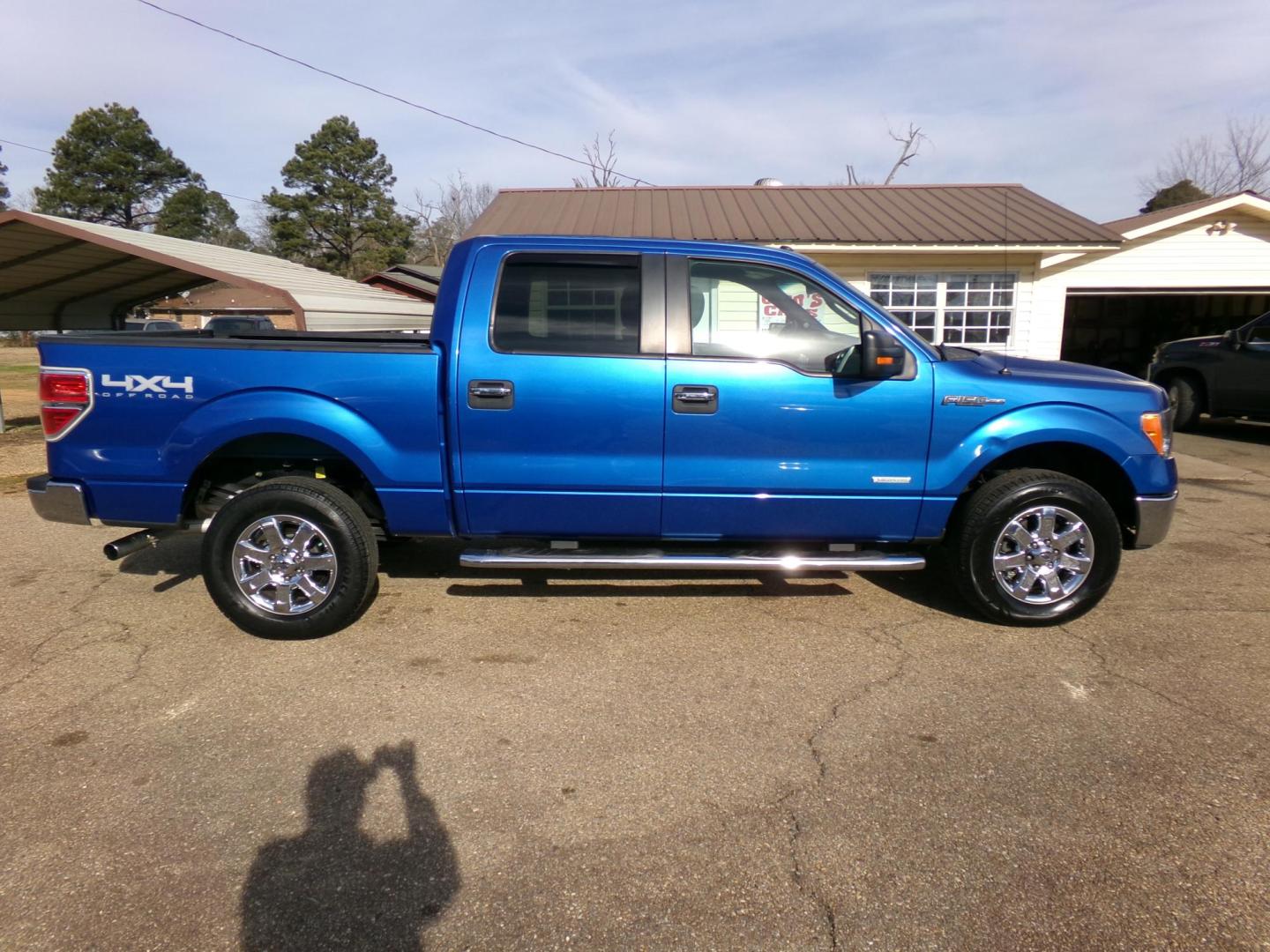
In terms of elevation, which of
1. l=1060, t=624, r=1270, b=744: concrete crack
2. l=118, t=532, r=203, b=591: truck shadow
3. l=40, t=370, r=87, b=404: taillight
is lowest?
l=1060, t=624, r=1270, b=744: concrete crack

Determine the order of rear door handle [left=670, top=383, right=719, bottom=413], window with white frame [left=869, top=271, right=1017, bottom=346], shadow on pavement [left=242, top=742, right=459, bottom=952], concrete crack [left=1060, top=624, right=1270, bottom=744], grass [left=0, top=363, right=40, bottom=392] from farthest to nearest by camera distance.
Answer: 1. grass [left=0, top=363, right=40, bottom=392]
2. window with white frame [left=869, top=271, right=1017, bottom=346]
3. rear door handle [left=670, top=383, right=719, bottom=413]
4. concrete crack [left=1060, top=624, right=1270, bottom=744]
5. shadow on pavement [left=242, top=742, right=459, bottom=952]

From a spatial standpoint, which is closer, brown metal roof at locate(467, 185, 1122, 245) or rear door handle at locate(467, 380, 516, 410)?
rear door handle at locate(467, 380, 516, 410)

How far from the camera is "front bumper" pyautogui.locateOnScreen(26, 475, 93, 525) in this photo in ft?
13.2

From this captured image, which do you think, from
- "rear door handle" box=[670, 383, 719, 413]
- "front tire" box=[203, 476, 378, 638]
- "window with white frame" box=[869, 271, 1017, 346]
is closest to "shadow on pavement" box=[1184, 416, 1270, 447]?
"window with white frame" box=[869, 271, 1017, 346]

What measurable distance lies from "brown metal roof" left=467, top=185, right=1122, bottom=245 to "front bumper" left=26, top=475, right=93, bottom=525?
9.46 meters

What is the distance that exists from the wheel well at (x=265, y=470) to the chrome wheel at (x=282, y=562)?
0.95 ft

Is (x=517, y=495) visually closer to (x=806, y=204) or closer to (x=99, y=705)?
(x=99, y=705)

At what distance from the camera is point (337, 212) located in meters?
45.3

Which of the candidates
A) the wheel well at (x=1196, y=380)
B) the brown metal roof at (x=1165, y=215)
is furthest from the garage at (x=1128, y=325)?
the wheel well at (x=1196, y=380)

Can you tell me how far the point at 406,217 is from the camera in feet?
156

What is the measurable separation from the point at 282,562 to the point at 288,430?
27.4 inches

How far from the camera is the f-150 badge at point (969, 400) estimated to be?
13.3 feet

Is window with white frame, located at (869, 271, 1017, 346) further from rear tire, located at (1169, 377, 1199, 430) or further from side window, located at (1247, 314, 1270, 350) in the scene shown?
side window, located at (1247, 314, 1270, 350)

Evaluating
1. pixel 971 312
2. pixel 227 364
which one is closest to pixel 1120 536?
pixel 227 364
